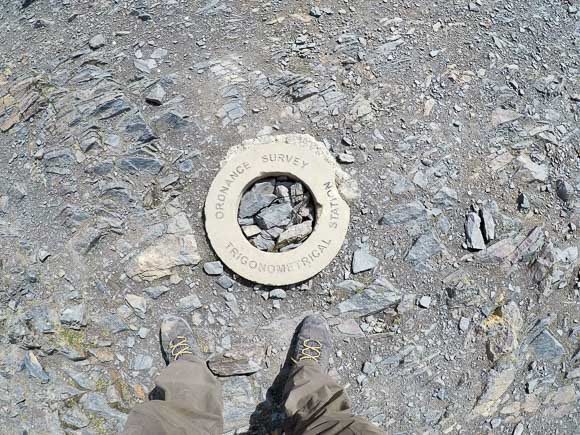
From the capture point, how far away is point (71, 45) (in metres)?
4.40

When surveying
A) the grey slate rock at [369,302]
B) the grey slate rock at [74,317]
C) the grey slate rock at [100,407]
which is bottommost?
the grey slate rock at [369,302]

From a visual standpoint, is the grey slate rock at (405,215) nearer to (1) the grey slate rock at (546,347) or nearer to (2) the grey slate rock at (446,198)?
(2) the grey slate rock at (446,198)

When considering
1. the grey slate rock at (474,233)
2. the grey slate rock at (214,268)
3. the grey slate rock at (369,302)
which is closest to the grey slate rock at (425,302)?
the grey slate rock at (369,302)

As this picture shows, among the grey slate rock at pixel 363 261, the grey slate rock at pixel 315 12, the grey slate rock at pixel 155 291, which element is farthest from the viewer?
the grey slate rock at pixel 315 12

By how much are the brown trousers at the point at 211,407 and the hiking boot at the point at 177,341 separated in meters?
0.10

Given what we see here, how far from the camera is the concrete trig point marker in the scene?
146 inches

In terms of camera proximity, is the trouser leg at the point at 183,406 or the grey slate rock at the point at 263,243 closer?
the trouser leg at the point at 183,406

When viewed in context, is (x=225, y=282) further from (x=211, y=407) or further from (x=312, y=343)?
(x=211, y=407)

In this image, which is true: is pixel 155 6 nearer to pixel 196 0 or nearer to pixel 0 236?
pixel 196 0

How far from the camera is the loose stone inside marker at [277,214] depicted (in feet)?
12.7

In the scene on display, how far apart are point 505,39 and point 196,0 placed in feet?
9.53

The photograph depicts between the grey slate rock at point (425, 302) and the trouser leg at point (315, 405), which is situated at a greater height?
the trouser leg at point (315, 405)

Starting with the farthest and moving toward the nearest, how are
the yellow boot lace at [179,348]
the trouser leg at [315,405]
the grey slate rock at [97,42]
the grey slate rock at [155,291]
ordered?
the grey slate rock at [97,42]
the grey slate rock at [155,291]
the yellow boot lace at [179,348]
the trouser leg at [315,405]

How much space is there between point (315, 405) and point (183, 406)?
841mm
